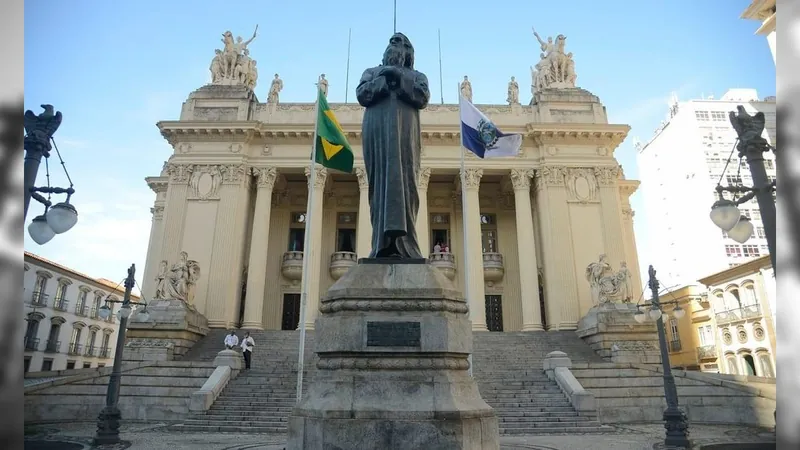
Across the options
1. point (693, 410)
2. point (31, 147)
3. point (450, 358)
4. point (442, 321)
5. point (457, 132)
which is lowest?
point (693, 410)

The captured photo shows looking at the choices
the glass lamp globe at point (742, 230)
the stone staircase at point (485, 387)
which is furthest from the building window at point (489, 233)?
the glass lamp globe at point (742, 230)

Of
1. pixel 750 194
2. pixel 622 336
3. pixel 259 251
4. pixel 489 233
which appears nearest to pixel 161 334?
pixel 259 251

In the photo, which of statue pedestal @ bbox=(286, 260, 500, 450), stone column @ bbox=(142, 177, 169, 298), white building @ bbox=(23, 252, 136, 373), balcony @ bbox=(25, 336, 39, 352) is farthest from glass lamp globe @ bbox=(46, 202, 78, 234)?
balcony @ bbox=(25, 336, 39, 352)

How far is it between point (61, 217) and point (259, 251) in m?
22.2

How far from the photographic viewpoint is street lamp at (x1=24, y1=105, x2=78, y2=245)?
4.86 metres

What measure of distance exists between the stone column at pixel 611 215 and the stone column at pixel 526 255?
3931mm

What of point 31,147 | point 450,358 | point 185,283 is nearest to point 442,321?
point 450,358

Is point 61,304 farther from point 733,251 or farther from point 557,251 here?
point 733,251

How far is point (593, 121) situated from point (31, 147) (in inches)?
1110

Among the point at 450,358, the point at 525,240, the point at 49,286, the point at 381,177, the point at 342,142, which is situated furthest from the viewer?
the point at 49,286

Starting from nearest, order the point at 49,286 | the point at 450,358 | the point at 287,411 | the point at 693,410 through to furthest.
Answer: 1. the point at 450,358
2. the point at 287,411
3. the point at 693,410
4. the point at 49,286

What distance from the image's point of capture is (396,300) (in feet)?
19.0

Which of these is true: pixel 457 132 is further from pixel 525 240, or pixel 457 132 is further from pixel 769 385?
pixel 769 385

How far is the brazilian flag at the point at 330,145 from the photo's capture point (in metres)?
16.0
